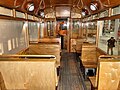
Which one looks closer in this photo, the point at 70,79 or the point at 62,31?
the point at 70,79

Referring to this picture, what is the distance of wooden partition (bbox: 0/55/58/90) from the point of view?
255 centimetres

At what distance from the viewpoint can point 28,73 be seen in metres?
2.61

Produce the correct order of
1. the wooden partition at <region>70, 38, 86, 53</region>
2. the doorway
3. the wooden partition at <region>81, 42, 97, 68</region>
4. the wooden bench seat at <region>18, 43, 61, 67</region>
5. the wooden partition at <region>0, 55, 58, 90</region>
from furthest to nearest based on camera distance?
1. the doorway
2. the wooden partition at <region>70, 38, 86, 53</region>
3. the wooden partition at <region>81, 42, 97, 68</region>
4. the wooden bench seat at <region>18, 43, 61, 67</region>
5. the wooden partition at <region>0, 55, 58, 90</region>

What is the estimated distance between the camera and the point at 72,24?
928 centimetres

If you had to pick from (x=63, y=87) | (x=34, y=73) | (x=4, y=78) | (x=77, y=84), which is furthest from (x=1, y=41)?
(x=77, y=84)

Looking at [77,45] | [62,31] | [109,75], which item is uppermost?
[62,31]

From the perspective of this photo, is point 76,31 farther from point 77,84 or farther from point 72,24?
point 77,84

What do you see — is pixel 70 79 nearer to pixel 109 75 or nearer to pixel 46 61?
pixel 109 75

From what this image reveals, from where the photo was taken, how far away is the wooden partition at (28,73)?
2.55 metres

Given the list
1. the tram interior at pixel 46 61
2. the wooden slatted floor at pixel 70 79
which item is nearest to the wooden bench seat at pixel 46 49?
the tram interior at pixel 46 61

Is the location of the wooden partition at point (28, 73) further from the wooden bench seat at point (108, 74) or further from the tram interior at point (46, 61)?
the wooden bench seat at point (108, 74)

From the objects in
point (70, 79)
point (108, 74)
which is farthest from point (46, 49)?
point (108, 74)

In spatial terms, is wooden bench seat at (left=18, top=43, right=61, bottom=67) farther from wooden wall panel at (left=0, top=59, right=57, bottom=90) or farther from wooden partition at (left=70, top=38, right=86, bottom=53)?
wooden wall panel at (left=0, top=59, right=57, bottom=90)

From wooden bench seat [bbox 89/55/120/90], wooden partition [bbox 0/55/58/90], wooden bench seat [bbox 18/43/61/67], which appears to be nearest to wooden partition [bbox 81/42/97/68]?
wooden bench seat [bbox 18/43/61/67]
